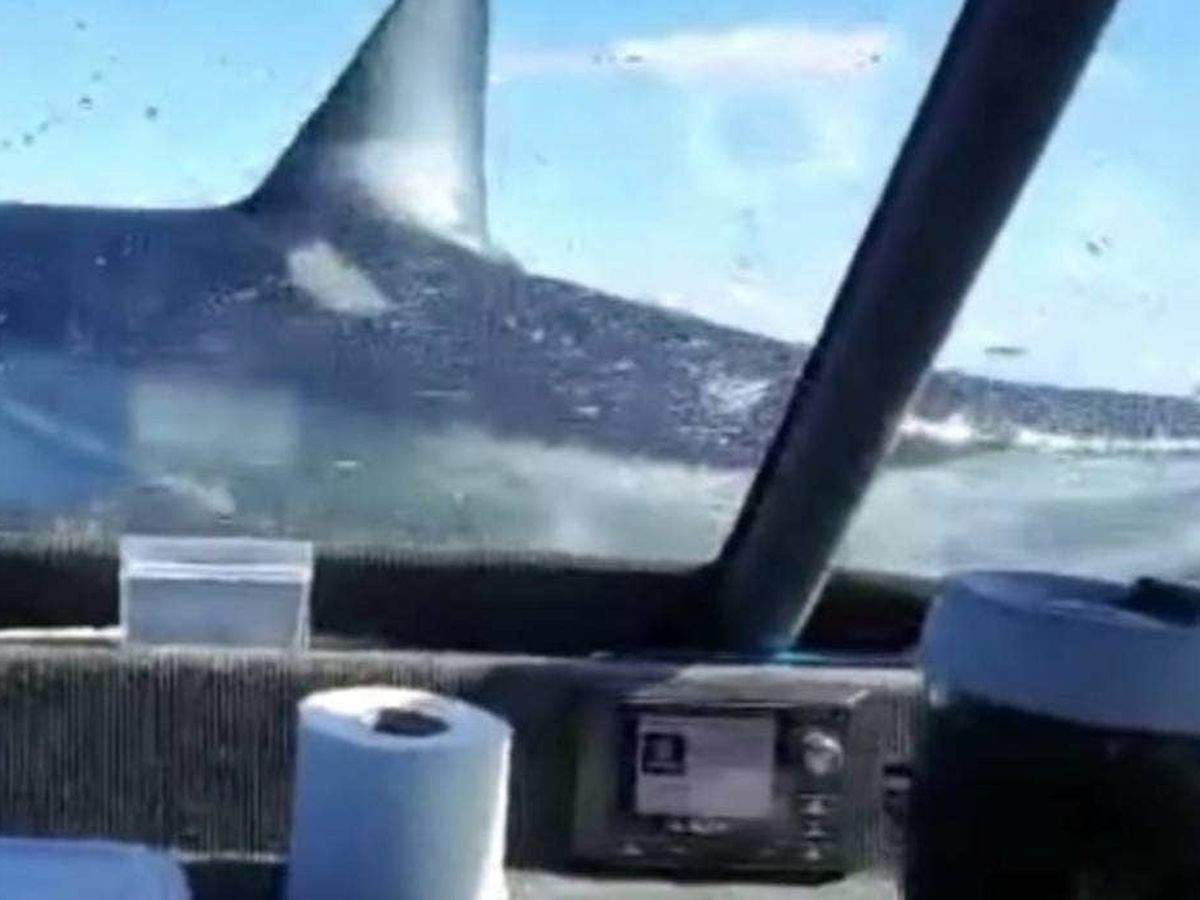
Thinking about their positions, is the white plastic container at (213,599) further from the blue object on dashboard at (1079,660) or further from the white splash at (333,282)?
the white splash at (333,282)

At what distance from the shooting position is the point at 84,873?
130 centimetres

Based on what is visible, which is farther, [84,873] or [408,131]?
[408,131]

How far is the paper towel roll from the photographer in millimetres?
1442

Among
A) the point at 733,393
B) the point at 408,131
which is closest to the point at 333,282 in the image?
the point at 408,131

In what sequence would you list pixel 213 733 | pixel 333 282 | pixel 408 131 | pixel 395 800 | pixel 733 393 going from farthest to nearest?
1. pixel 408 131
2. pixel 333 282
3. pixel 733 393
4. pixel 213 733
5. pixel 395 800

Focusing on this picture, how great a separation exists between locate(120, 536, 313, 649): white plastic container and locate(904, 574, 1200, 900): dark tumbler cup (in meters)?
0.77

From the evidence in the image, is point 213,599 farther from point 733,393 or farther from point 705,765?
point 733,393

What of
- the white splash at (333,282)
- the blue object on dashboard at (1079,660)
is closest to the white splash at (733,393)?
the white splash at (333,282)

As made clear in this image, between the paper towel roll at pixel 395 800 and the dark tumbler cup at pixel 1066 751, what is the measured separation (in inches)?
10.6

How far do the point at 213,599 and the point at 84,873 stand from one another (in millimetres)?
674

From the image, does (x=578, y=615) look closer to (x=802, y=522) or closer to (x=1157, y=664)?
(x=802, y=522)

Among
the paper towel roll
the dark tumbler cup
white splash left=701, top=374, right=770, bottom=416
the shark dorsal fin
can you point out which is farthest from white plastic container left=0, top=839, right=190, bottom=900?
the shark dorsal fin

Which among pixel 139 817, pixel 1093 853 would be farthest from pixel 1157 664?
pixel 139 817

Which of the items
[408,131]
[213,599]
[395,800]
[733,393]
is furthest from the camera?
[408,131]
